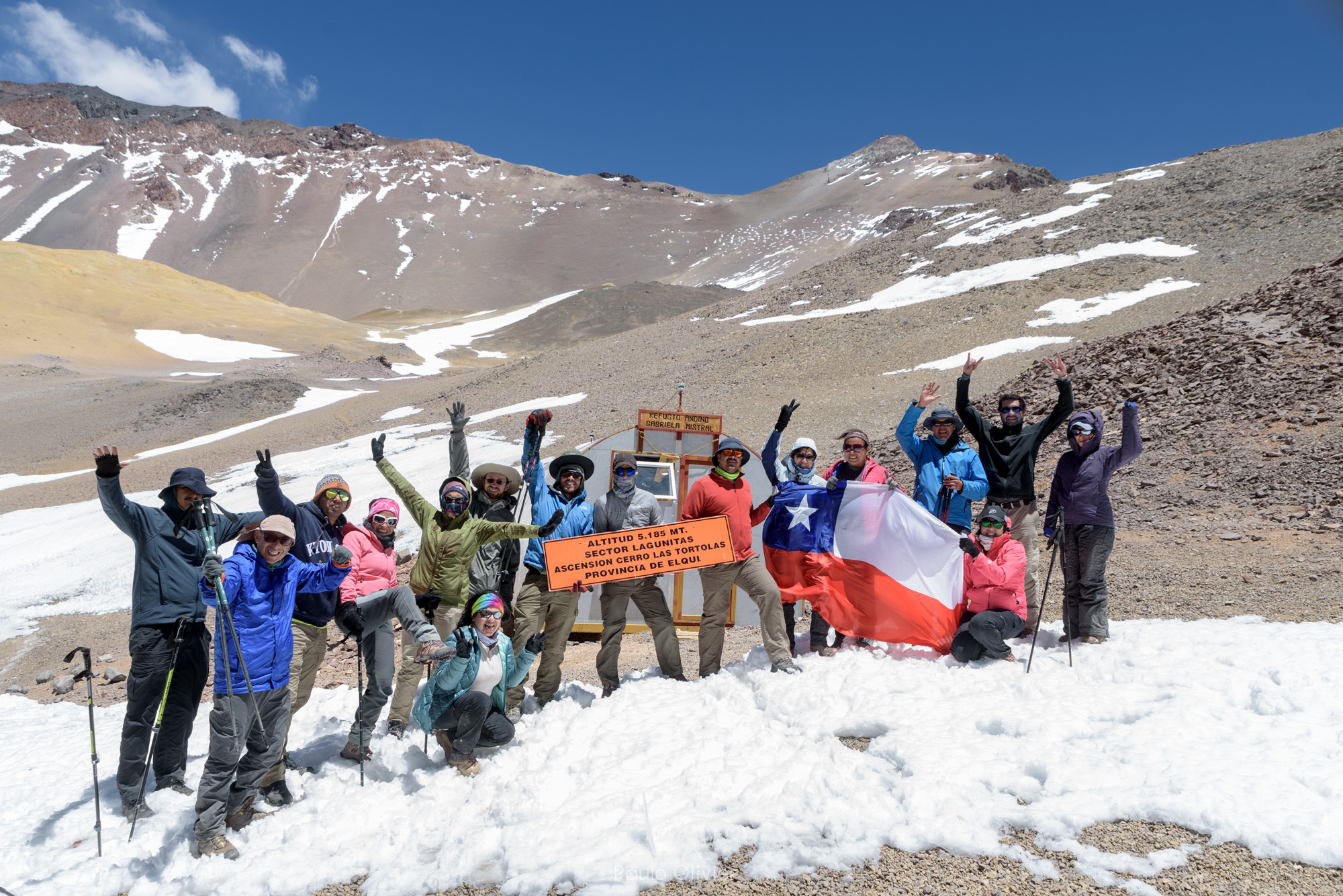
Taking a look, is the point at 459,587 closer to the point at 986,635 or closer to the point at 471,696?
the point at 471,696

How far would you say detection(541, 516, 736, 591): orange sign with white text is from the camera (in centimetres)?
589

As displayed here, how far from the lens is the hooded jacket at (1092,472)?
242 inches

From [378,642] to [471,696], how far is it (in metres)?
0.89

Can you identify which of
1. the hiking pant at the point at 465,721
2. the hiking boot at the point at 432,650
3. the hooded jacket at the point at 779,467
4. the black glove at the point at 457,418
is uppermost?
the black glove at the point at 457,418

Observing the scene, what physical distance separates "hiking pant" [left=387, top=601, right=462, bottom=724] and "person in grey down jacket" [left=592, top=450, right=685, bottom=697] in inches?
46.9

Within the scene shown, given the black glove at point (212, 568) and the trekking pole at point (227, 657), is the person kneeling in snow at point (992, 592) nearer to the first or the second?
the trekking pole at point (227, 657)

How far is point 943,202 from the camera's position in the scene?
126 m

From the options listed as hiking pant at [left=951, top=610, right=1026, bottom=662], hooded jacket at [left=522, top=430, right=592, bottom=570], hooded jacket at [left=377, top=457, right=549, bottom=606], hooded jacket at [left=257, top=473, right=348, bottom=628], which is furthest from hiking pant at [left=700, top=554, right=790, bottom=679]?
hooded jacket at [left=257, top=473, right=348, bottom=628]

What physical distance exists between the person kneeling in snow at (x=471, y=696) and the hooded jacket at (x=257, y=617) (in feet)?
3.08

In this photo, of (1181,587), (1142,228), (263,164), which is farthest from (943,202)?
(263,164)

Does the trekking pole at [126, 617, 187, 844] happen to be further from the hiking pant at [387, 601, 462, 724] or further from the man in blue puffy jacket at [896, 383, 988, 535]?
the man in blue puffy jacket at [896, 383, 988, 535]

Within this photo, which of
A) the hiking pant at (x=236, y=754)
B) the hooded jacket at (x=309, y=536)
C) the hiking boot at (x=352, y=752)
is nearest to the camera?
the hiking pant at (x=236, y=754)

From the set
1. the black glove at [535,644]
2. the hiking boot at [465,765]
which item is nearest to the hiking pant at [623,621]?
the black glove at [535,644]

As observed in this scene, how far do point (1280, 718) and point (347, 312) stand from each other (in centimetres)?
13654
